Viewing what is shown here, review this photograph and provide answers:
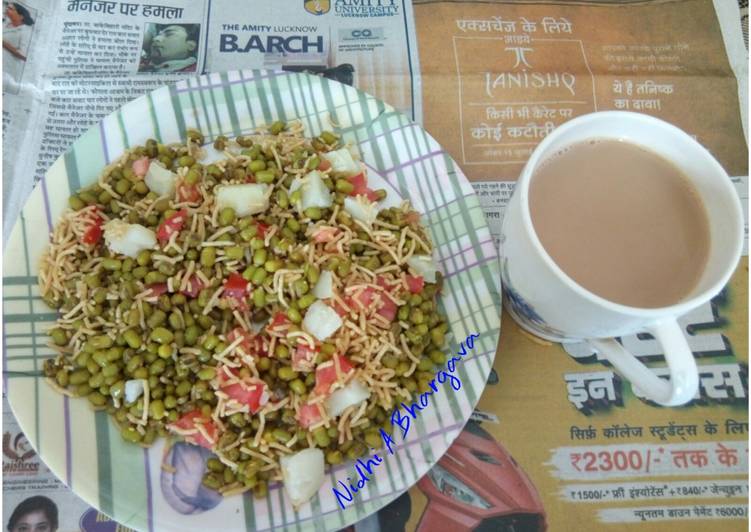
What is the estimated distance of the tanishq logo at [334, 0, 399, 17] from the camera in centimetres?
182

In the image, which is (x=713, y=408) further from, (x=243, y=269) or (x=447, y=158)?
(x=243, y=269)

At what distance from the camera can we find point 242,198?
50.4 inches

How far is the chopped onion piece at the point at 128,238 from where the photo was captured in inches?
47.9

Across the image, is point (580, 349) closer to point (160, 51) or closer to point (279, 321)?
point (279, 321)

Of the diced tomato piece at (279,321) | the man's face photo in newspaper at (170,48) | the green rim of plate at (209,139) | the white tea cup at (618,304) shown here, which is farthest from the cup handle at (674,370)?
the man's face photo in newspaper at (170,48)

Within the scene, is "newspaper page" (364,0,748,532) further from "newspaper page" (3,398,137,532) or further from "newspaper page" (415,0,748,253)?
"newspaper page" (3,398,137,532)

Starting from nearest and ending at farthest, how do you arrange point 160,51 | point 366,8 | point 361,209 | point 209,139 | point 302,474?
point 302,474 → point 361,209 → point 209,139 → point 160,51 → point 366,8

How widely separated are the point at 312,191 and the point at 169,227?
0.33 meters

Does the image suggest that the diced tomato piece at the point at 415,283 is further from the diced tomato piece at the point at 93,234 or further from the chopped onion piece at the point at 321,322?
the diced tomato piece at the point at 93,234

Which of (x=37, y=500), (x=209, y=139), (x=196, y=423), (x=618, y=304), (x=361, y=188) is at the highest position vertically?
(x=209, y=139)

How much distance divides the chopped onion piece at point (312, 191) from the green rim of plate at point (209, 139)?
188mm

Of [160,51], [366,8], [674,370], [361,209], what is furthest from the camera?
[366,8]

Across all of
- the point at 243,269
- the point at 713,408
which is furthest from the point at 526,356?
the point at 243,269

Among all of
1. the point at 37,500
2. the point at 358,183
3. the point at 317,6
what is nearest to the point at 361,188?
the point at 358,183
